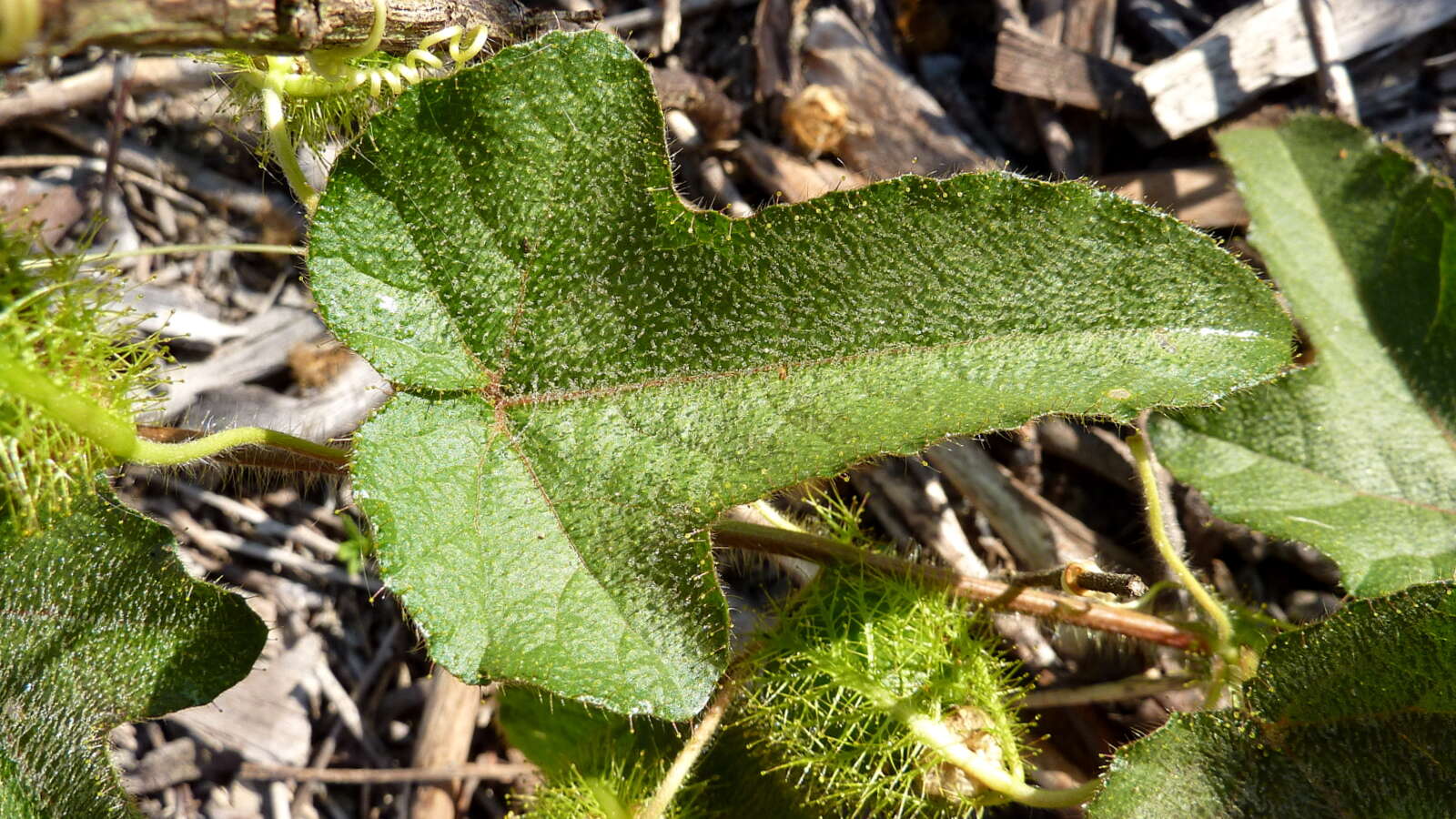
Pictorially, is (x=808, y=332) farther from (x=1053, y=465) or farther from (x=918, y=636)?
(x=1053, y=465)

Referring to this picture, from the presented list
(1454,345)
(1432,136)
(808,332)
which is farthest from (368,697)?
(1432,136)

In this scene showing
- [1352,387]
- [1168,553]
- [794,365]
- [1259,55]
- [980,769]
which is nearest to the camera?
[794,365]

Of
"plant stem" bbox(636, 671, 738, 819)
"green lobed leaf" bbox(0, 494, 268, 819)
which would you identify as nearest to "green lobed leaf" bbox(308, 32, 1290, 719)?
"plant stem" bbox(636, 671, 738, 819)

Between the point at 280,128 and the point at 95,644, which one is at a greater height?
the point at 280,128

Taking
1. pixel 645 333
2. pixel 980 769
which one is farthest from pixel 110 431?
pixel 980 769

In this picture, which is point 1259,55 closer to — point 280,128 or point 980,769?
point 980,769

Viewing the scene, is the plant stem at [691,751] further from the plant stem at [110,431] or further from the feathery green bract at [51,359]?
the feathery green bract at [51,359]
